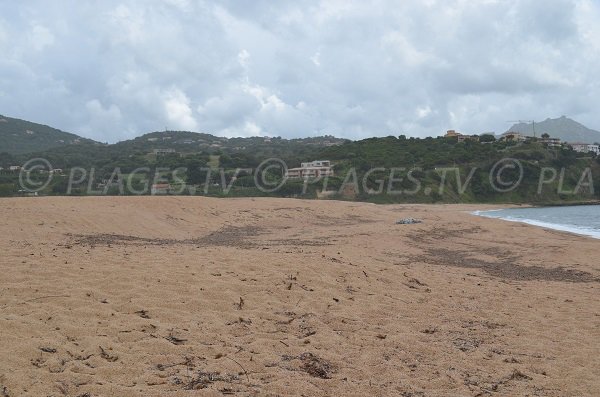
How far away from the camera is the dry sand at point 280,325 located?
12.4 feet

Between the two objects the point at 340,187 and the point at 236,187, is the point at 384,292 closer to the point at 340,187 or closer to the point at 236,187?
the point at 236,187

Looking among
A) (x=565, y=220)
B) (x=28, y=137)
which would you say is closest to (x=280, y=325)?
(x=565, y=220)

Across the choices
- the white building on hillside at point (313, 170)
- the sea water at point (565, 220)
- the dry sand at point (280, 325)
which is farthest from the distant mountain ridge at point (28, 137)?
the dry sand at point (280, 325)

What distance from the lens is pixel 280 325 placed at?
517cm

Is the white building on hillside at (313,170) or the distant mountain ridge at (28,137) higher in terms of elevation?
the distant mountain ridge at (28,137)

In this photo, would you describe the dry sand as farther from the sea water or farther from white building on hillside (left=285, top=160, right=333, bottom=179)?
white building on hillside (left=285, top=160, right=333, bottom=179)

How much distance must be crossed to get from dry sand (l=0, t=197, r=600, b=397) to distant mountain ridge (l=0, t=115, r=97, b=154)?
95359 mm

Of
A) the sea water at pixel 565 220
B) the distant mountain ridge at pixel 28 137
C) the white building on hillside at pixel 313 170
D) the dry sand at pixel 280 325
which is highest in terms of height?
the distant mountain ridge at pixel 28 137

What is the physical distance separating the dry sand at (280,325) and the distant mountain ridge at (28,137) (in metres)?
95.4

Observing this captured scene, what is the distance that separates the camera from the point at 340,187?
55938mm

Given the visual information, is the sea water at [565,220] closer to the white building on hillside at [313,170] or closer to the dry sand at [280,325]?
the dry sand at [280,325]

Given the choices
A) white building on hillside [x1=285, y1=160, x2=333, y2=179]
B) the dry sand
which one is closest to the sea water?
the dry sand

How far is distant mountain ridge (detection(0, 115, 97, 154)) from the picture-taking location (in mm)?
94412

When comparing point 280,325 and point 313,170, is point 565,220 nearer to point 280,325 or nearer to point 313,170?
point 280,325
